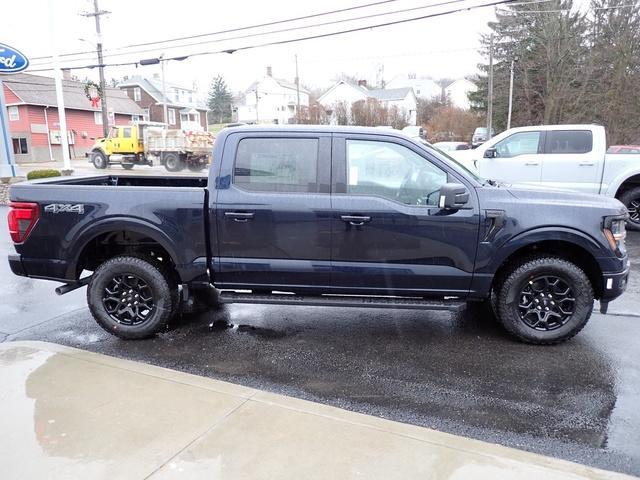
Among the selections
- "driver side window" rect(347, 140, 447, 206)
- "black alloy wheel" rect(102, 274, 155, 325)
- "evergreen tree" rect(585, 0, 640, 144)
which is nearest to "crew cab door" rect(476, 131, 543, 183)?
"driver side window" rect(347, 140, 447, 206)

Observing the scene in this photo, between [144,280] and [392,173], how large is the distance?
8.13ft

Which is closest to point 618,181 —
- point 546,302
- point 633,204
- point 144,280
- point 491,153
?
point 633,204

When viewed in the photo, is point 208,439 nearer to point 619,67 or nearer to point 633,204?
point 633,204

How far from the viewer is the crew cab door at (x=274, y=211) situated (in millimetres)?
4426

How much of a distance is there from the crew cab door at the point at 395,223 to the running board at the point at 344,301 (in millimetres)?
81

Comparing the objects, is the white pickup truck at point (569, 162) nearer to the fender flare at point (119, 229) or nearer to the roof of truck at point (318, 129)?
the roof of truck at point (318, 129)

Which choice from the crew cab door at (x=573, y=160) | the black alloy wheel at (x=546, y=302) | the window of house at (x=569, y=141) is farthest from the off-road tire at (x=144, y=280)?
the window of house at (x=569, y=141)

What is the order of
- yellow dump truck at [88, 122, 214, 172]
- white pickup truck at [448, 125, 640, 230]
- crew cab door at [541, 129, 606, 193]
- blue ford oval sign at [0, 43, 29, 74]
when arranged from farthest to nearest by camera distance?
1. yellow dump truck at [88, 122, 214, 172]
2. blue ford oval sign at [0, 43, 29, 74]
3. crew cab door at [541, 129, 606, 193]
4. white pickup truck at [448, 125, 640, 230]

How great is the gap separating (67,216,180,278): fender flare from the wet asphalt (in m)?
0.89

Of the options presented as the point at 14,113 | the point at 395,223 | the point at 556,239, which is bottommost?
the point at 556,239

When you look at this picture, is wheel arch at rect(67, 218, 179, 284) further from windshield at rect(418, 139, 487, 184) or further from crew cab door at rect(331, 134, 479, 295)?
windshield at rect(418, 139, 487, 184)

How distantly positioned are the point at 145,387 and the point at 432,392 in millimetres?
2083

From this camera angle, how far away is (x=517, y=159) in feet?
33.6

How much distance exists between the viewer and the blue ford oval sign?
1432 cm
